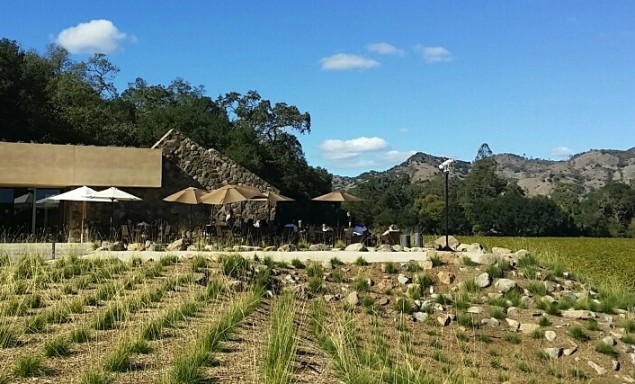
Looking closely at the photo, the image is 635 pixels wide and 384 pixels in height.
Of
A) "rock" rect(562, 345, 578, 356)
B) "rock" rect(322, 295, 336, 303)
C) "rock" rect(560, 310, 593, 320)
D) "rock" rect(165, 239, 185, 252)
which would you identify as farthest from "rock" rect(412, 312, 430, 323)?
"rock" rect(165, 239, 185, 252)

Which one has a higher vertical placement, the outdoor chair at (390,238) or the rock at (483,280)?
the outdoor chair at (390,238)

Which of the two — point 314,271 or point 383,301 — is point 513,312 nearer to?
point 383,301

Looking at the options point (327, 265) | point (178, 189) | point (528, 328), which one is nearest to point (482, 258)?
point (528, 328)

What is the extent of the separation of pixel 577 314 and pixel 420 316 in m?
3.15

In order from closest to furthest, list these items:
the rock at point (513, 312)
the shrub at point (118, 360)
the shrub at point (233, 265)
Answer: the shrub at point (118, 360), the shrub at point (233, 265), the rock at point (513, 312)

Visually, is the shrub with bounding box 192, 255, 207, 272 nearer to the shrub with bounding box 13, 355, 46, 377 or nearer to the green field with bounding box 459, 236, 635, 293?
the shrub with bounding box 13, 355, 46, 377

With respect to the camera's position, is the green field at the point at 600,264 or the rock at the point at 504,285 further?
the green field at the point at 600,264

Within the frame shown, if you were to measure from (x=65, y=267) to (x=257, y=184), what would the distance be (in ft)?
48.2

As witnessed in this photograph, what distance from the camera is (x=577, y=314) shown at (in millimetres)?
13031

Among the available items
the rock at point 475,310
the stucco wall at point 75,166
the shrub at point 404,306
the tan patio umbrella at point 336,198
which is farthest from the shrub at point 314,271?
the stucco wall at point 75,166

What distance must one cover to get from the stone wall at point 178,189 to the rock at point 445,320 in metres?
13.2

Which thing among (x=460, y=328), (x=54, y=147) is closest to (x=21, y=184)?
(x=54, y=147)

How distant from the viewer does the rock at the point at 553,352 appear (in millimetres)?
11555

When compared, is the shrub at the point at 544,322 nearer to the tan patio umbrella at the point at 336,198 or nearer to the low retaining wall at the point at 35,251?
the low retaining wall at the point at 35,251
